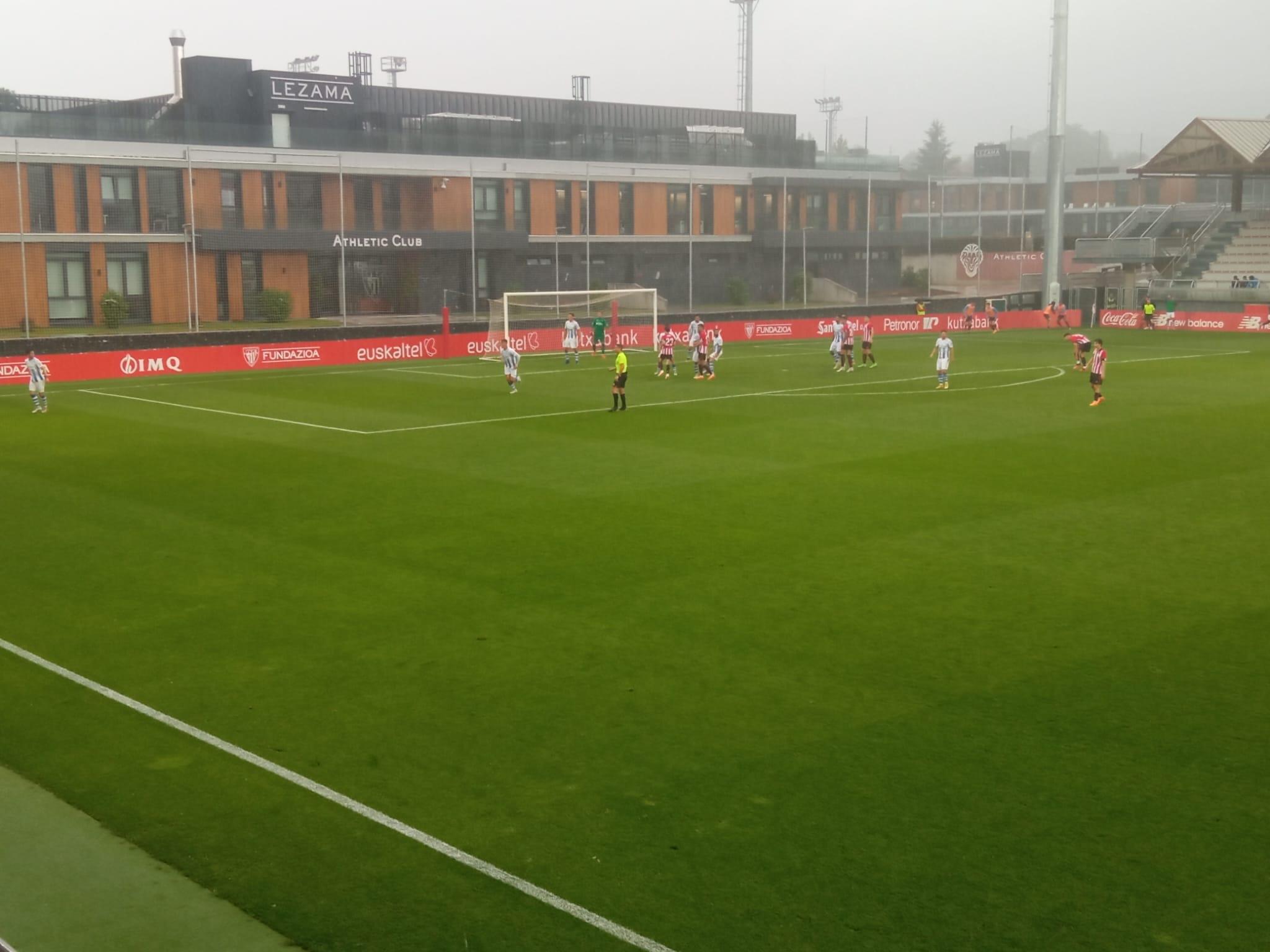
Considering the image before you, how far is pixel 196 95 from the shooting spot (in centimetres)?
6175

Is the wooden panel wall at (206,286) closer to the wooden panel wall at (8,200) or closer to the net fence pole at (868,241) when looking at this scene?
the wooden panel wall at (8,200)

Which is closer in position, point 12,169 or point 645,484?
point 645,484

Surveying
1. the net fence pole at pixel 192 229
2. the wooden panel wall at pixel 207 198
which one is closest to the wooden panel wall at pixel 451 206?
the wooden panel wall at pixel 207 198

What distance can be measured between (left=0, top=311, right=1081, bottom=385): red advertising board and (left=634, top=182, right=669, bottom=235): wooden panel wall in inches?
430

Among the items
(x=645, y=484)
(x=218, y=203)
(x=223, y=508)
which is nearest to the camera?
(x=223, y=508)

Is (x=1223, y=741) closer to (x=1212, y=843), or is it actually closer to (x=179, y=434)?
(x=1212, y=843)

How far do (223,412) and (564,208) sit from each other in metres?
35.7

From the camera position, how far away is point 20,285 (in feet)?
158

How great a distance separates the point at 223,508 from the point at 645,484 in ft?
21.8

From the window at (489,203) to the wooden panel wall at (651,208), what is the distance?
310 inches

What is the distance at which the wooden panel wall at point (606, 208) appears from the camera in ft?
216

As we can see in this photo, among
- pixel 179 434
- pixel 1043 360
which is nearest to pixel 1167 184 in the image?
pixel 1043 360

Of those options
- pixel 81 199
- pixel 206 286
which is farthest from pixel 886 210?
pixel 81 199

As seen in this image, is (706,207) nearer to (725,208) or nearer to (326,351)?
(725,208)
